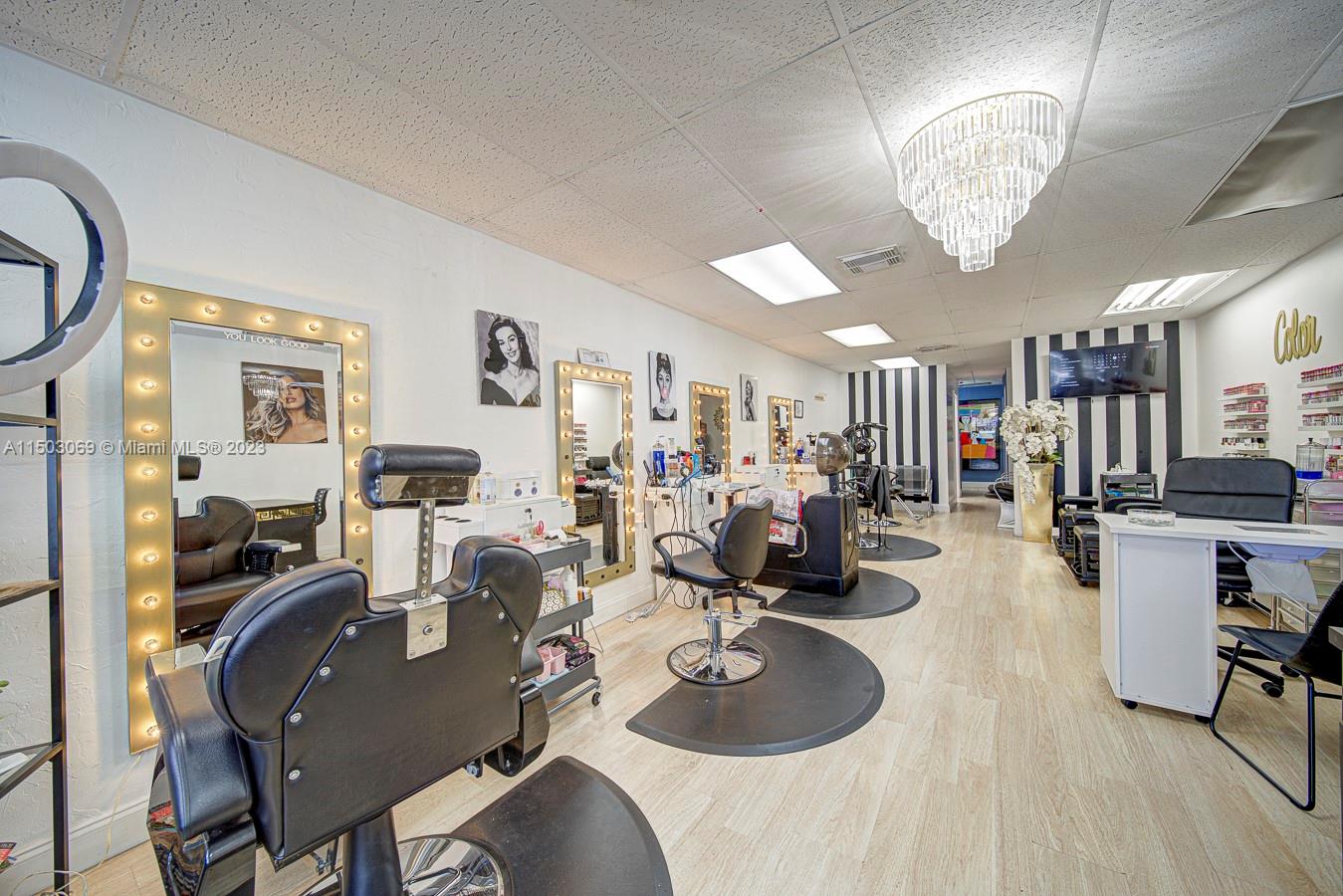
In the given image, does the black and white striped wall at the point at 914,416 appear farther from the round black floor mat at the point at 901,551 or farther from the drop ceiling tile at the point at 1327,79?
the drop ceiling tile at the point at 1327,79

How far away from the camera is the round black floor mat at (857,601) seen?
360cm

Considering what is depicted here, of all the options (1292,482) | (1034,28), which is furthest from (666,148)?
(1292,482)

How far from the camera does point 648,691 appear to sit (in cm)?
256

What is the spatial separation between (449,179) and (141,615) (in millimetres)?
2116

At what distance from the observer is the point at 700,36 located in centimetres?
153

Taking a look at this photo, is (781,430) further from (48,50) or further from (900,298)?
(48,50)

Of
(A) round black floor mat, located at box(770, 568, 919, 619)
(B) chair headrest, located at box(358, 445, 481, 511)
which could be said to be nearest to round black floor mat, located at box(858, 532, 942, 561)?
(A) round black floor mat, located at box(770, 568, 919, 619)

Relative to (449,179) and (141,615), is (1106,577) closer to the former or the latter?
(449,179)

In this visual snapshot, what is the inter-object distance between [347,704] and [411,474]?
447 mm

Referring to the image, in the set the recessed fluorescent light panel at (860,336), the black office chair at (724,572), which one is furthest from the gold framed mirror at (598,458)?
the recessed fluorescent light panel at (860,336)

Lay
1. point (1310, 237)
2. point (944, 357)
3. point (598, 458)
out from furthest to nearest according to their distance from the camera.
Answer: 1. point (944, 357)
2. point (598, 458)
3. point (1310, 237)

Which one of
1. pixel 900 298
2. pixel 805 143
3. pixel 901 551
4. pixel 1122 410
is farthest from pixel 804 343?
pixel 805 143

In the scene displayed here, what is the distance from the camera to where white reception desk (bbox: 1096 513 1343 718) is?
6.86 feet

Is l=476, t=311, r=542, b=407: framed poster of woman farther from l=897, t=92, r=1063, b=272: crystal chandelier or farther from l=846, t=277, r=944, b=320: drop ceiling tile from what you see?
l=846, t=277, r=944, b=320: drop ceiling tile
